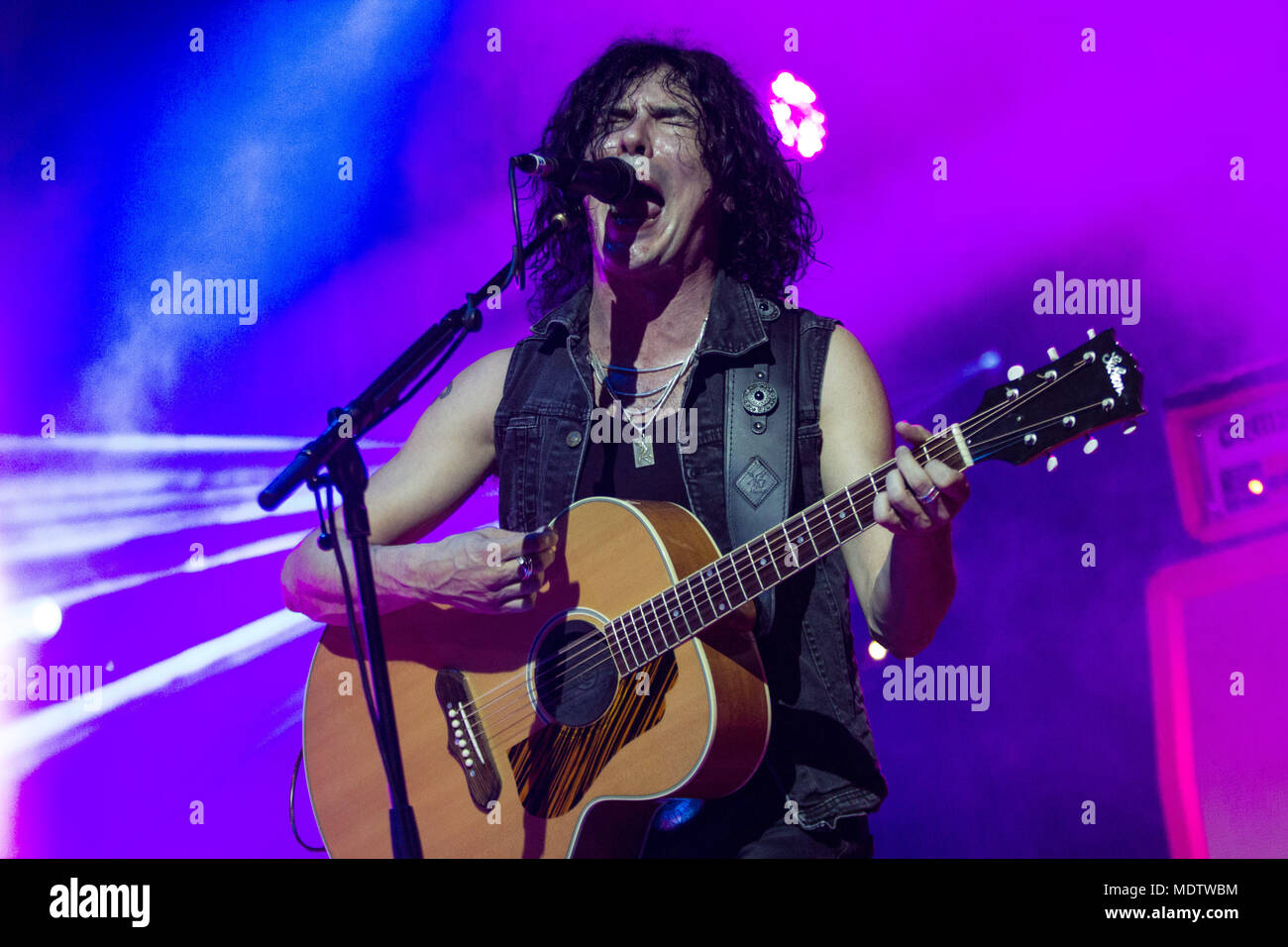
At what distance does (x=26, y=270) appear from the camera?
329 centimetres

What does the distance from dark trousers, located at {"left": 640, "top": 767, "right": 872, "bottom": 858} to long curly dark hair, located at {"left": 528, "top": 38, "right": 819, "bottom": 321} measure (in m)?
1.16

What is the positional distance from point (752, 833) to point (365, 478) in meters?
1.01

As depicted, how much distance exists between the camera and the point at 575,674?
2295mm

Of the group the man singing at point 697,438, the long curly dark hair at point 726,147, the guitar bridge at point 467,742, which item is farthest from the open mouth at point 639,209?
the guitar bridge at point 467,742

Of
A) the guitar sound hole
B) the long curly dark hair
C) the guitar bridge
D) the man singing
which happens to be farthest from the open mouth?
the guitar bridge

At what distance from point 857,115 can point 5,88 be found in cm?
244

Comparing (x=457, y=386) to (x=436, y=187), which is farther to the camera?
(x=436, y=187)

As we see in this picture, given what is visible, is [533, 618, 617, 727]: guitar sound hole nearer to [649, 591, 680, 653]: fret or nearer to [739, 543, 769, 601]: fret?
[649, 591, 680, 653]: fret

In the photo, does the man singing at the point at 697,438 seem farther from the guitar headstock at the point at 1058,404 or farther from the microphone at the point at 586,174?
the microphone at the point at 586,174

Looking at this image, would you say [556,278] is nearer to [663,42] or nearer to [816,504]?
[663,42]

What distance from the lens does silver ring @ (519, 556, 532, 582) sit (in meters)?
2.27
